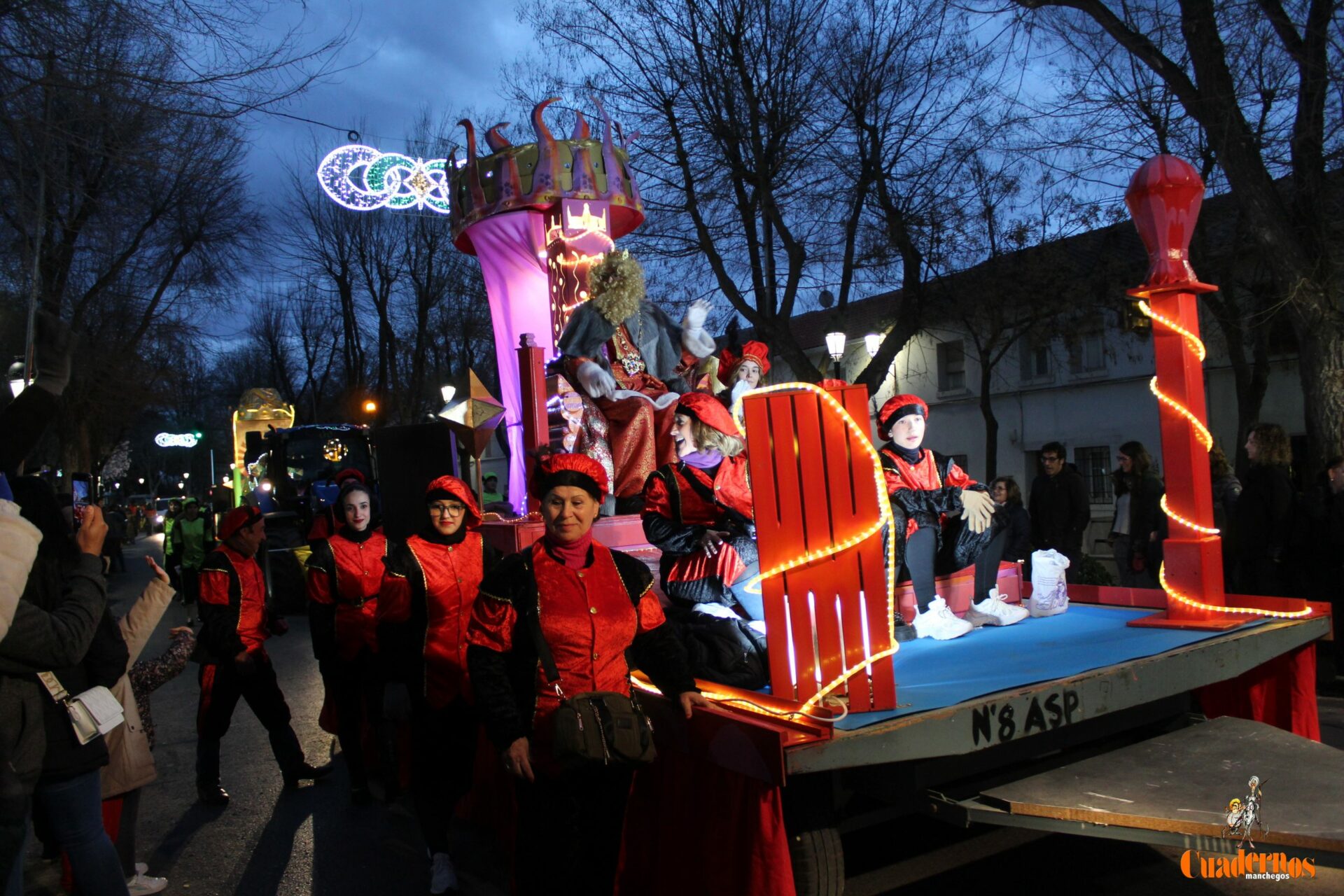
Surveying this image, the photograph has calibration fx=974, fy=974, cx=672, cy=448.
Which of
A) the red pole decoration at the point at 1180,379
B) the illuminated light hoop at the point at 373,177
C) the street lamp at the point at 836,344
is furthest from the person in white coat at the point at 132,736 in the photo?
the illuminated light hoop at the point at 373,177

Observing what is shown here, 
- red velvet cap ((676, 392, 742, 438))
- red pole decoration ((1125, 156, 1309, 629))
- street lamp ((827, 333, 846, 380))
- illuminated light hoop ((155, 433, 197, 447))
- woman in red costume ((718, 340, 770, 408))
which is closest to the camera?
red pole decoration ((1125, 156, 1309, 629))

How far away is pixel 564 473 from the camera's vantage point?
127 inches

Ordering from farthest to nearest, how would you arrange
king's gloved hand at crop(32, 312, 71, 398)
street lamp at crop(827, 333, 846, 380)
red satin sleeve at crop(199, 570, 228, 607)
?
street lamp at crop(827, 333, 846, 380) → red satin sleeve at crop(199, 570, 228, 607) → king's gloved hand at crop(32, 312, 71, 398)

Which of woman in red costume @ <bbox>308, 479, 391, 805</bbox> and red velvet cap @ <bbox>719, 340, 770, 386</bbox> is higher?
red velvet cap @ <bbox>719, 340, 770, 386</bbox>

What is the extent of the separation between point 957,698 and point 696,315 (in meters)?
4.18

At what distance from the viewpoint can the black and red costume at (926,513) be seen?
17.0ft

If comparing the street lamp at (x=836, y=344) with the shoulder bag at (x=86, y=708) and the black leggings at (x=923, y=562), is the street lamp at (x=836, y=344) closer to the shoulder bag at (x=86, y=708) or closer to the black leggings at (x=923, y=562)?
the black leggings at (x=923, y=562)

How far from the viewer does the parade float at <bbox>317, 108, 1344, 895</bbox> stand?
3025mm

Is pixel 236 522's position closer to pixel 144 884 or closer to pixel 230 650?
pixel 230 650

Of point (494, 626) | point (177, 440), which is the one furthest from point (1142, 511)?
point (177, 440)

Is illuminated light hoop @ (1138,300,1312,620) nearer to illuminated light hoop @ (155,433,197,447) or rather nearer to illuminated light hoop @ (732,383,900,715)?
illuminated light hoop @ (732,383,900,715)

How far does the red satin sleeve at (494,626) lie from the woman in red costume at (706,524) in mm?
1492

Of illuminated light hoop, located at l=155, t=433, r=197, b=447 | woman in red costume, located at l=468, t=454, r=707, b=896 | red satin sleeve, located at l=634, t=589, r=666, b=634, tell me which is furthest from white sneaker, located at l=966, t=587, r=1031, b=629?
illuminated light hoop, located at l=155, t=433, r=197, b=447

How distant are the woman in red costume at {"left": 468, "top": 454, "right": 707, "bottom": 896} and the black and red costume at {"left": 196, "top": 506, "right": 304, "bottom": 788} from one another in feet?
9.37
